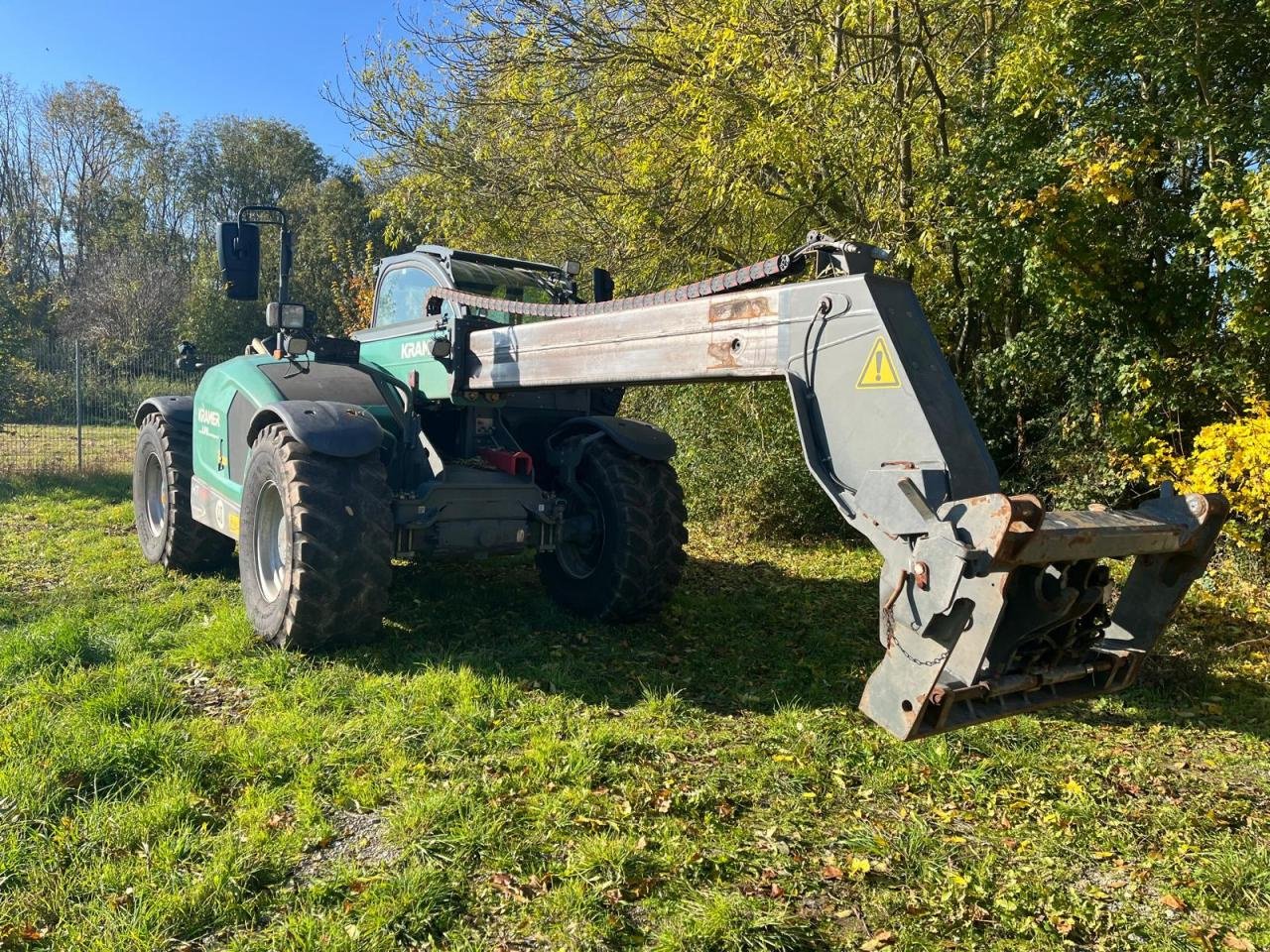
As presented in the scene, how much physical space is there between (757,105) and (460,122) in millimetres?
4682

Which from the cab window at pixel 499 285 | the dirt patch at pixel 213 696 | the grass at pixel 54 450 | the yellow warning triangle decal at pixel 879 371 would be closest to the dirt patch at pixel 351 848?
the dirt patch at pixel 213 696

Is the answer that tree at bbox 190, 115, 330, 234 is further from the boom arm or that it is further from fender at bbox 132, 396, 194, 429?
the boom arm

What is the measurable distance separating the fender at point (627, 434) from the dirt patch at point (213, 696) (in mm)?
2620

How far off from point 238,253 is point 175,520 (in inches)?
95.0

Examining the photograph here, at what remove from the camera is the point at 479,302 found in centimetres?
502

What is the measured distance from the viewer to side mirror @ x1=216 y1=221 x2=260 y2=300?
209 inches

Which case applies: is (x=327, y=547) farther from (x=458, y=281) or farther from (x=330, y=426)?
(x=458, y=281)

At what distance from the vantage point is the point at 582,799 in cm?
336

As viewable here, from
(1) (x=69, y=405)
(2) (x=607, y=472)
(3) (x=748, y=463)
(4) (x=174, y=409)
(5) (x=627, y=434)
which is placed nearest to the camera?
(2) (x=607, y=472)

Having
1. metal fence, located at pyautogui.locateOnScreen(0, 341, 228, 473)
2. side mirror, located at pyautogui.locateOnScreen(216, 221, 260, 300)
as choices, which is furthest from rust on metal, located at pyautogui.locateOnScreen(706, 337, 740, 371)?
metal fence, located at pyautogui.locateOnScreen(0, 341, 228, 473)

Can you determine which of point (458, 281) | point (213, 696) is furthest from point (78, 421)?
point (213, 696)

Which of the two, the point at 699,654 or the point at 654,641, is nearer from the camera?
the point at 699,654

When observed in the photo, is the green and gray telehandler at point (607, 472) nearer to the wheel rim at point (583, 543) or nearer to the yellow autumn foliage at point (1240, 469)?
the wheel rim at point (583, 543)

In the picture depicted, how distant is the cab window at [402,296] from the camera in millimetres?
6082
